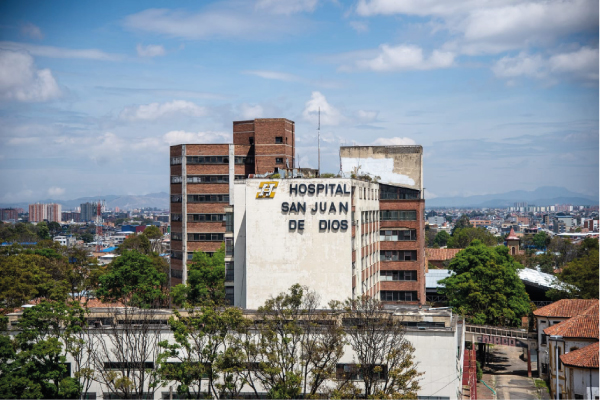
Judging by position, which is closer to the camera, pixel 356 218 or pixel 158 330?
pixel 158 330

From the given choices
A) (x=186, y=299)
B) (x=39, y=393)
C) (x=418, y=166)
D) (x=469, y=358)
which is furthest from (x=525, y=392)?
(x=39, y=393)

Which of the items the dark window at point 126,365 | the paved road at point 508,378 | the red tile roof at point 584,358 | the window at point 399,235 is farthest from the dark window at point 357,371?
the window at point 399,235

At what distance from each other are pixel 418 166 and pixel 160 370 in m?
54.6

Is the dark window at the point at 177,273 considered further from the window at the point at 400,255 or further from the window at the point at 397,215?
the window at the point at 397,215

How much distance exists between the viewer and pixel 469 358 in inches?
2997

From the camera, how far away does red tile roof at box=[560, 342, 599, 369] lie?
55759 millimetres

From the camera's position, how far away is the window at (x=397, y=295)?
85.9 metres

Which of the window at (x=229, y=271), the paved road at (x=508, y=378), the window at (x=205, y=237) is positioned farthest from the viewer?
the window at (x=205, y=237)

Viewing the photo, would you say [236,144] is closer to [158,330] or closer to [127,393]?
[158,330]

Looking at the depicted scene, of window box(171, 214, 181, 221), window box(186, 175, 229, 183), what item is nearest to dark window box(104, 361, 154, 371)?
window box(186, 175, 229, 183)

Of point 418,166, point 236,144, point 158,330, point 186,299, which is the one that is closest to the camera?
point 158,330

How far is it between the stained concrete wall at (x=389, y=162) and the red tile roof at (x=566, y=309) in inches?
845

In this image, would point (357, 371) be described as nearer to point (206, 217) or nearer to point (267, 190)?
point (267, 190)

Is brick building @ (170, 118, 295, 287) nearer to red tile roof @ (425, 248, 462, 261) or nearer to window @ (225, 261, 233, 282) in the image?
window @ (225, 261, 233, 282)
